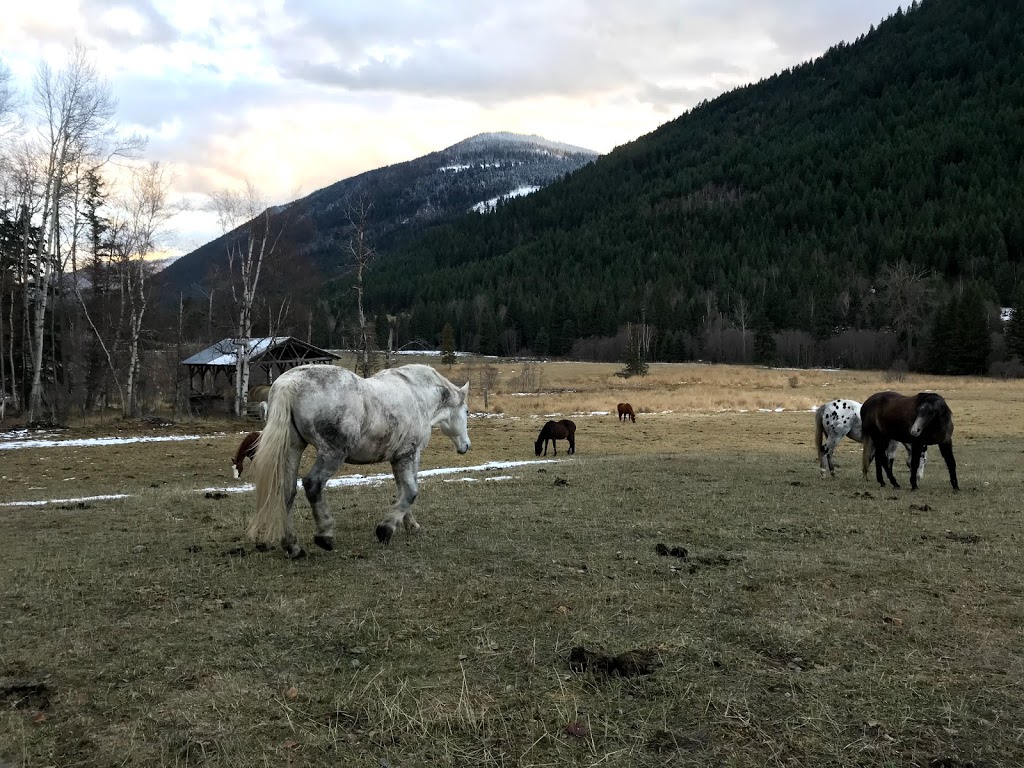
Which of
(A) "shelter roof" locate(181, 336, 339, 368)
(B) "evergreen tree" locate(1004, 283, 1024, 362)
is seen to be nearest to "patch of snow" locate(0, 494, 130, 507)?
(A) "shelter roof" locate(181, 336, 339, 368)

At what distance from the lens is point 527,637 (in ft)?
15.3

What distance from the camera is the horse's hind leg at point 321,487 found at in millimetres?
6918

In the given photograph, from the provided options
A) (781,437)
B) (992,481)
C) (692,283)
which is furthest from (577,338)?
(992,481)

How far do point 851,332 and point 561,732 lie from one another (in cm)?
10721

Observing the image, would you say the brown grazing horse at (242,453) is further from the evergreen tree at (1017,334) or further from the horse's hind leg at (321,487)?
the evergreen tree at (1017,334)

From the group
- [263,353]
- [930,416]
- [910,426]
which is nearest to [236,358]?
[263,353]

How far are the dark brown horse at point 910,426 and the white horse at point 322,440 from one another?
A: 10103mm

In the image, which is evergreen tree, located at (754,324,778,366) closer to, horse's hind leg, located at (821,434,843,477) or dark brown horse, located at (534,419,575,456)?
dark brown horse, located at (534,419,575,456)

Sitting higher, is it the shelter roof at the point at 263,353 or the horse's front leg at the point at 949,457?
the shelter roof at the point at 263,353

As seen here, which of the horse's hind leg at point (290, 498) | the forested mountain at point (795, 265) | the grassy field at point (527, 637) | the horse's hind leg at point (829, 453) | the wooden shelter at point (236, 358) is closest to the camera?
the grassy field at point (527, 637)

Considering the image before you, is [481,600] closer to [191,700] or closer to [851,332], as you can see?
[191,700]

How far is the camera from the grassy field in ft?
10.8

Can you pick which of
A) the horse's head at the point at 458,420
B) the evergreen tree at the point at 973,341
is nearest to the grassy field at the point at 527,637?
the horse's head at the point at 458,420

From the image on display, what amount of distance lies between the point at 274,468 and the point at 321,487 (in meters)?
0.55
